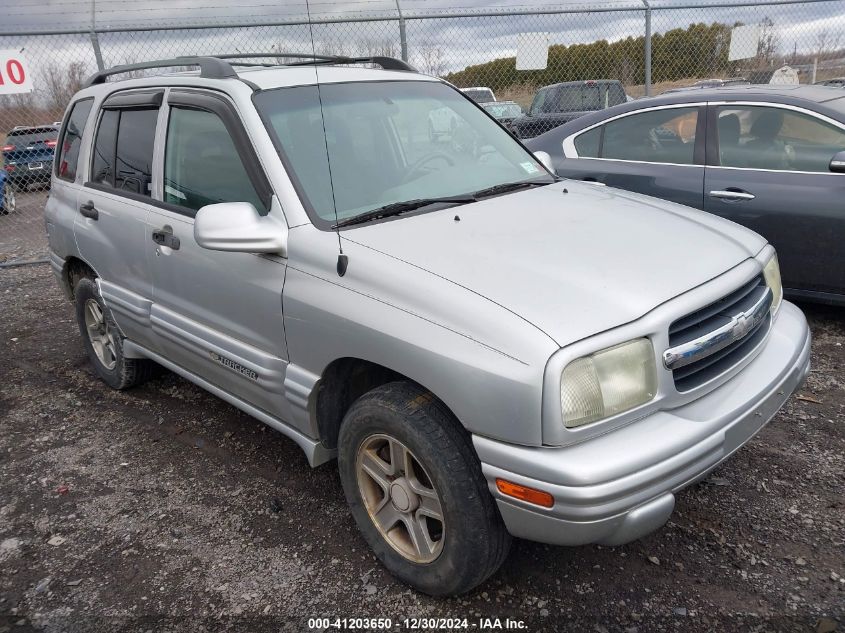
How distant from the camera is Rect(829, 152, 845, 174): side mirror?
14.1 ft

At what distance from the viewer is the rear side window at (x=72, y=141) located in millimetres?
4371

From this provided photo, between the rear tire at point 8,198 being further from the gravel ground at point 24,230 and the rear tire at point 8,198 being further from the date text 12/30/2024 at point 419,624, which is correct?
the date text 12/30/2024 at point 419,624

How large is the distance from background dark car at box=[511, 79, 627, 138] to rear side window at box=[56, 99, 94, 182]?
7.93m

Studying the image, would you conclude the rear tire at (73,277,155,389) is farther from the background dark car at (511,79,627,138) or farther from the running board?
the background dark car at (511,79,627,138)

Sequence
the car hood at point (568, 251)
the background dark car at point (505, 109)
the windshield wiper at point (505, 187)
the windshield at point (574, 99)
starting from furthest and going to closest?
the background dark car at point (505, 109) < the windshield at point (574, 99) < the windshield wiper at point (505, 187) < the car hood at point (568, 251)

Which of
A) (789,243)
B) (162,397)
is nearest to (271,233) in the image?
(162,397)

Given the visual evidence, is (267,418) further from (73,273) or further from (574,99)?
(574,99)

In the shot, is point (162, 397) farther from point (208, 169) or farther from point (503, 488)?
point (503, 488)

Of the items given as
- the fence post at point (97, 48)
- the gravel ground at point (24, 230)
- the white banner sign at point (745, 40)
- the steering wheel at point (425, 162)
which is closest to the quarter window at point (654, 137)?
the steering wheel at point (425, 162)

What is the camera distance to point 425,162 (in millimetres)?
3240

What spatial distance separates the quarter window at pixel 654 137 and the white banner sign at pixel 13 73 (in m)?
6.34

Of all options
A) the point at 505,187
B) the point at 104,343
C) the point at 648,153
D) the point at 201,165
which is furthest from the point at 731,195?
the point at 104,343

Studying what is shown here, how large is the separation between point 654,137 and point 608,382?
3.78 m

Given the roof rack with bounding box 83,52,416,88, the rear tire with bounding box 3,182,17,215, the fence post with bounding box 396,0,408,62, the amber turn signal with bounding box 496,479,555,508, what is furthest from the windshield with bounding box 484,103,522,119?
the amber turn signal with bounding box 496,479,555,508
